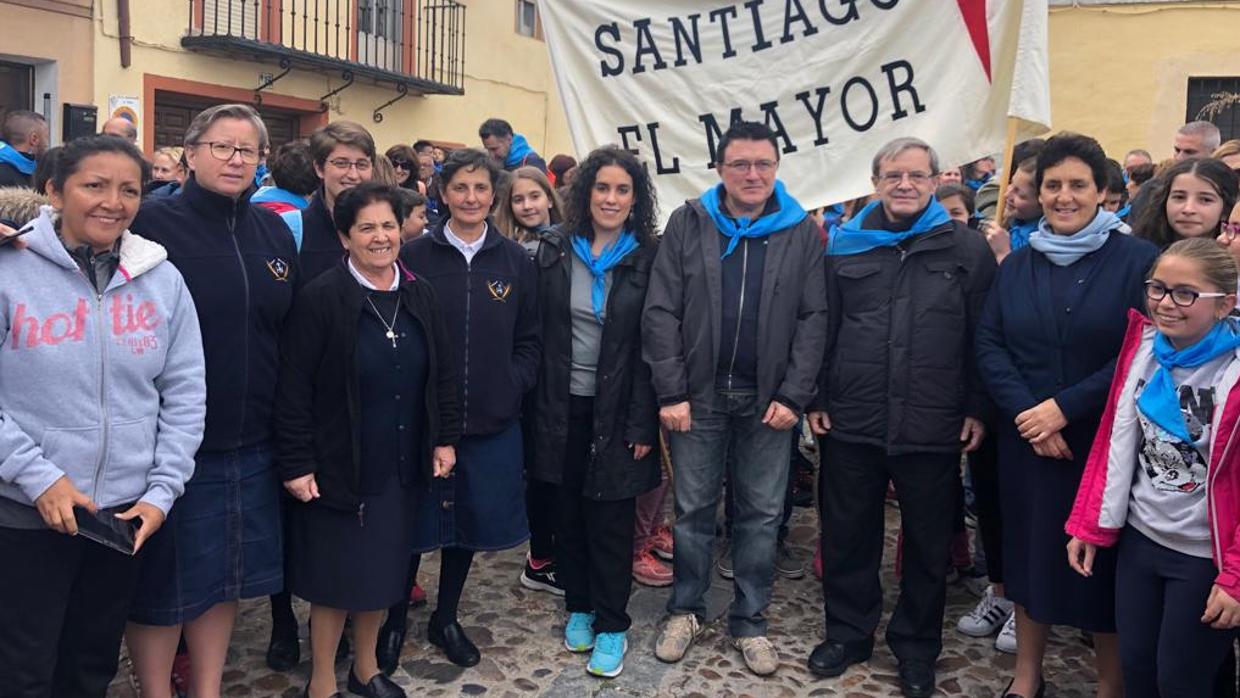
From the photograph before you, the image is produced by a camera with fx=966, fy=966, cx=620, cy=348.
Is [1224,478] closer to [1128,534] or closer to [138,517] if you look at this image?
[1128,534]

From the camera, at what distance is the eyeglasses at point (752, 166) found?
3.58 meters

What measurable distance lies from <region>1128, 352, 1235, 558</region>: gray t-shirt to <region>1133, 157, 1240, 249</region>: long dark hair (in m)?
0.80

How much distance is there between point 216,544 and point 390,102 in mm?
12164

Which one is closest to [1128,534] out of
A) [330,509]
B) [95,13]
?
[330,509]

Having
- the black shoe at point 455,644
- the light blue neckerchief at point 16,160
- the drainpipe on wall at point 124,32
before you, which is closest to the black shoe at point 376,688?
the black shoe at point 455,644

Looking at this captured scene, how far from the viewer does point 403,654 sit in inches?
149

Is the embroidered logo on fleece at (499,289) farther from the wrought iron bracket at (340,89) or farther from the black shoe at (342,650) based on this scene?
the wrought iron bracket at (340,89)

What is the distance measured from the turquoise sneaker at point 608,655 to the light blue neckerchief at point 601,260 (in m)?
1.22

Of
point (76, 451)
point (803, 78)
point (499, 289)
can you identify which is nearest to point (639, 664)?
point (499, 289)

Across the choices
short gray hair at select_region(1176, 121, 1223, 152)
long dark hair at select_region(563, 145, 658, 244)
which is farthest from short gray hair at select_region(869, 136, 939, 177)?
short gray hair at select_region(1176, 121, 1223, 152)

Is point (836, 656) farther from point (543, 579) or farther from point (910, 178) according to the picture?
point (910, 178)

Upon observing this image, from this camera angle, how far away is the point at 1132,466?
2785mm

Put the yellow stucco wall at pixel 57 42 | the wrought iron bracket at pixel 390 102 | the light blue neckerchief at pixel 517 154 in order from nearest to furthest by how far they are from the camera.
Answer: the light blue neckerchief at pixel 517 154 < the yellow stucco wall at pixel 57 42 < the wrought iron bracket at pixel 390 102

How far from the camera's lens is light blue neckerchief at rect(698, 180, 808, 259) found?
357 centimetres
